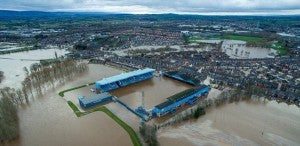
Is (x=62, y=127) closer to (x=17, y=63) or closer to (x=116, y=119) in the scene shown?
(x=116, y=119)

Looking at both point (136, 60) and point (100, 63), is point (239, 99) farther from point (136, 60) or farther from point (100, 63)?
point (100, 63)

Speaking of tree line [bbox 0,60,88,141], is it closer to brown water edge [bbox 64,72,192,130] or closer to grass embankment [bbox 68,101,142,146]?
brown water edge [bbox 64,72,192,130]

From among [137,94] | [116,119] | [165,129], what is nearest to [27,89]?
[116,119]

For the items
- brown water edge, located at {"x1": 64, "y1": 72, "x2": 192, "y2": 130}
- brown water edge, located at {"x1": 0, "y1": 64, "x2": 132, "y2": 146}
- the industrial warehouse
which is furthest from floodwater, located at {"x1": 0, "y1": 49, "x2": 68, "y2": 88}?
the industrial warehouse

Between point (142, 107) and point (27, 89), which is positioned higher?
point (27, 89)

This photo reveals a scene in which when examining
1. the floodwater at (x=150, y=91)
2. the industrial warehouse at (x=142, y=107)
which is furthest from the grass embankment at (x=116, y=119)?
the floodwater at (x=150, y=91)

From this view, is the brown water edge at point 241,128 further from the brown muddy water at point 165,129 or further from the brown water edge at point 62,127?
the brown water edge at point 62,127

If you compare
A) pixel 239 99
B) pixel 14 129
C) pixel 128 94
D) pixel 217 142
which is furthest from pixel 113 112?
pixel 239 99

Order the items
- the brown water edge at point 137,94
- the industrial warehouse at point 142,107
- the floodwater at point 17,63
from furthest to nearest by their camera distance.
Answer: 1. the floodwater at point 17,63
2. the brown water edge at point 137,94
3. the industrial warehouse at point 142,107
